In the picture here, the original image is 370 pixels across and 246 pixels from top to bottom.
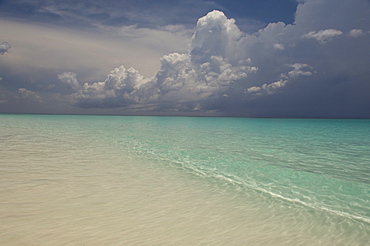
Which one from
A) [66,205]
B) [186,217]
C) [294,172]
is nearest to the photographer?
[186,217]

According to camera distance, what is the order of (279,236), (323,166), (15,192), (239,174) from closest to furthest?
(279,236)
(15,192)
(239,174)
(323,166)

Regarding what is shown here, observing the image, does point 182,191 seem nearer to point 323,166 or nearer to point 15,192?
point 15,192

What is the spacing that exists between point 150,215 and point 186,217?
819 millimetres

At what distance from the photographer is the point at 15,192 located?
19.7ft

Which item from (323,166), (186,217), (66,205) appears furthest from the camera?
(323,166)

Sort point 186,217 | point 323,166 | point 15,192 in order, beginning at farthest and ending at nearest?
point 323,166 → point 15,192 → point 186,217

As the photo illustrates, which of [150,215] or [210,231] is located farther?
[150,215]

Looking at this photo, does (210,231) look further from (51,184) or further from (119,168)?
(119,168)

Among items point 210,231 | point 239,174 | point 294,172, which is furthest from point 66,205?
point 294,172

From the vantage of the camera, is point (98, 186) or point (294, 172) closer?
point (98, 186)

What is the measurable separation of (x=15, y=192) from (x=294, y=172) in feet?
34.0

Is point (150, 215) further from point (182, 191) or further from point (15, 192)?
point (15, 192)

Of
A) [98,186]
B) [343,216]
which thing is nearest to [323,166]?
[343,216]

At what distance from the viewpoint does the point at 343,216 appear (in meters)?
5.38
